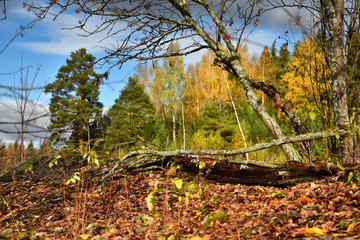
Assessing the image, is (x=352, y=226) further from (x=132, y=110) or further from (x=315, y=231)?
(x=132, y=110)

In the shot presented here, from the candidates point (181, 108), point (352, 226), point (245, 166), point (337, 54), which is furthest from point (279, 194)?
point (181, 108)

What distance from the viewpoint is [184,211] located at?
328cm

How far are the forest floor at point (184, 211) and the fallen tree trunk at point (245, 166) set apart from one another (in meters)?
0.14

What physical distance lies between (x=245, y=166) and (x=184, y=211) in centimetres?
114

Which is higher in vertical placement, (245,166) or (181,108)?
(181,108)

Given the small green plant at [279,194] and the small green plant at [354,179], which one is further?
the small green plant at [279,194]

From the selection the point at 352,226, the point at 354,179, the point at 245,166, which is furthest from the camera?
the point at 245,166

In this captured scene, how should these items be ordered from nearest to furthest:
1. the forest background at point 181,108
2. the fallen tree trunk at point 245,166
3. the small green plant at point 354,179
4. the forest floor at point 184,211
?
1. the forest floor at point 184,211
2. the small green plant at point 354,179
3. the fallen tree trunk at point 245,166
4. the forest background at point 181,108

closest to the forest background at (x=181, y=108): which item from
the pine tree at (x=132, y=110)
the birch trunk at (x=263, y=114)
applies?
the pine tree at (x=132, y=110)

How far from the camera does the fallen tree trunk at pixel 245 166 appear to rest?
3494mm

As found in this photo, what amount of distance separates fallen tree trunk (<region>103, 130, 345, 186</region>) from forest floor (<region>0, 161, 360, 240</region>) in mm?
138

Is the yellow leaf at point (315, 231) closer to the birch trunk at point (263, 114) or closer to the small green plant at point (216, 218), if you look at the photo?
the small green plant at point (216, 218)

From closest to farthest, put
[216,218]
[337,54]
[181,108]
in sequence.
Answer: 1. [216,218]
2. [337,54]
3. [181,108]

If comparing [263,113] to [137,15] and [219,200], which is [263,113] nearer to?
[219,200]
